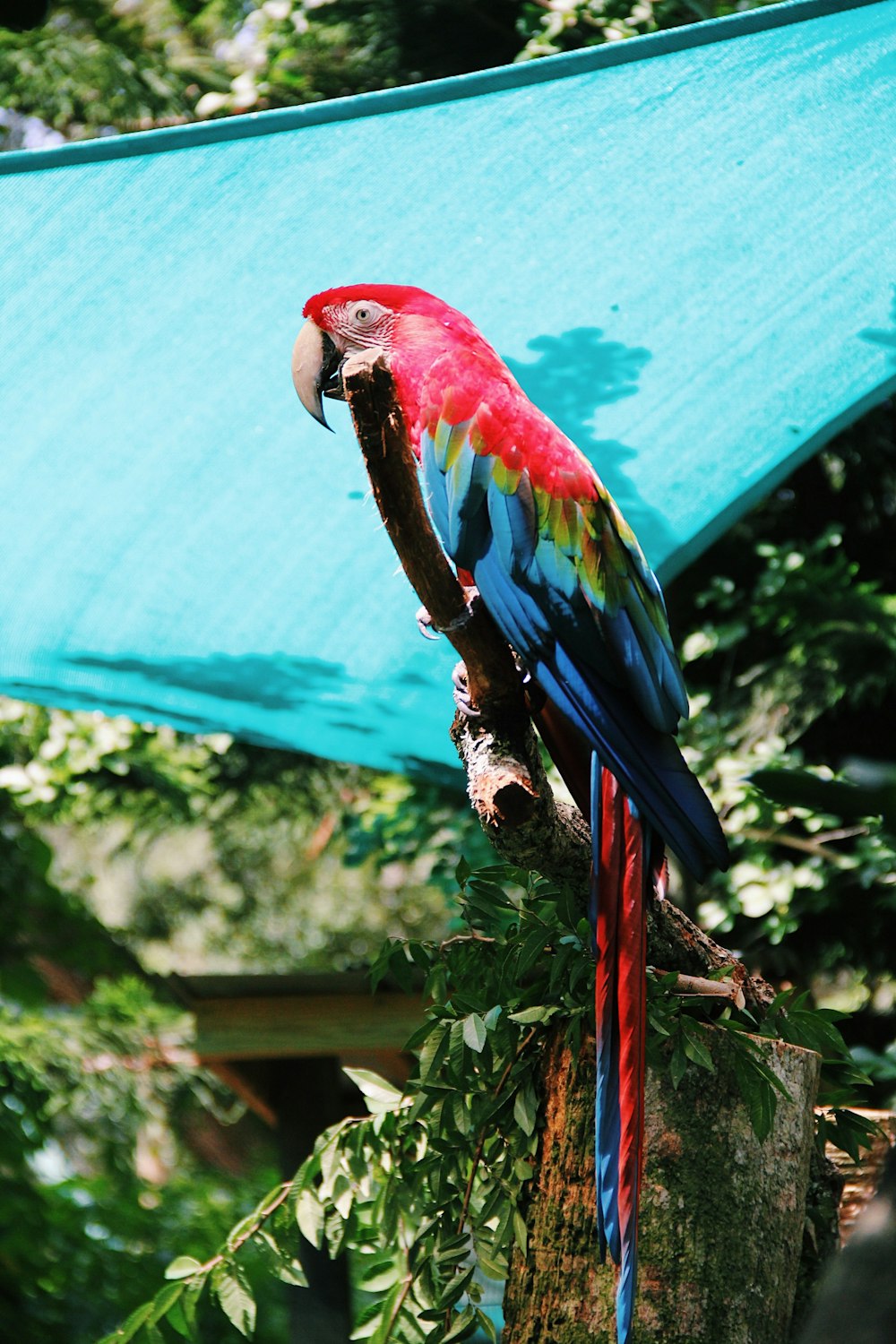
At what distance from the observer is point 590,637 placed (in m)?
1.00

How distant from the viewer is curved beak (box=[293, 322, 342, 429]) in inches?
48.9

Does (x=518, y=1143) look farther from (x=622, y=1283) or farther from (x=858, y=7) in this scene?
(x=858, y=7)

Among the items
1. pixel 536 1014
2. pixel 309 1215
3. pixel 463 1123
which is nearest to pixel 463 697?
pixel 536 1014

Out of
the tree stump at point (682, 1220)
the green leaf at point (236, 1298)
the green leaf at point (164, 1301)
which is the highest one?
the tree stump at point (682, 1220)

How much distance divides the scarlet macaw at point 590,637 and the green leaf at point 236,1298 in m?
0.47

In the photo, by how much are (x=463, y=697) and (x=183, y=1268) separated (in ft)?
2.20

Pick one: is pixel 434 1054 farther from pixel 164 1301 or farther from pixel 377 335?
pixel 377 335

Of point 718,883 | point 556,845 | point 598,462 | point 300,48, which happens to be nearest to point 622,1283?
point 556,845

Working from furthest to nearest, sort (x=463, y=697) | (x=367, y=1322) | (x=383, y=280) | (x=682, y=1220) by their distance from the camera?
1. (x=383, y=280)
2. (x=367, y=1322)
3. (x=463, y=697)
4. (x=682, y=1220)

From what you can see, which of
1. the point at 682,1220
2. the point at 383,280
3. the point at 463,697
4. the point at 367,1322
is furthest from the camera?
the point at 383,280

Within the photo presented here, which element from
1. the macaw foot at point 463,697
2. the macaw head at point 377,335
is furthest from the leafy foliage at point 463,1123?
the macaw head at point 377,335

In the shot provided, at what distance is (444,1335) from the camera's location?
1.04m

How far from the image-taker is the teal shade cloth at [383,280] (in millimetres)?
1396

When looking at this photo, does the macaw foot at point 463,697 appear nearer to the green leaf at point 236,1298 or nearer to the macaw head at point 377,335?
the macaw head at point 377,335
